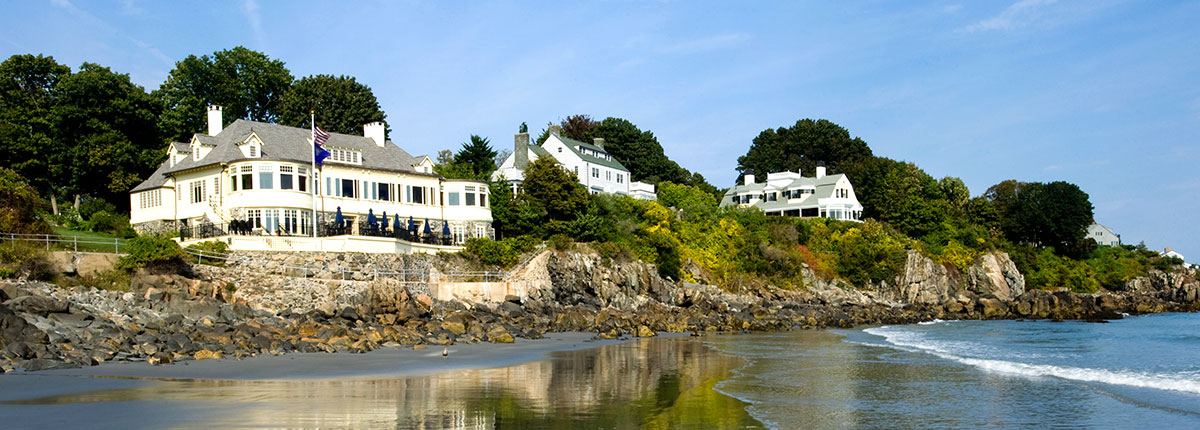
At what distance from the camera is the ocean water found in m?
17.4

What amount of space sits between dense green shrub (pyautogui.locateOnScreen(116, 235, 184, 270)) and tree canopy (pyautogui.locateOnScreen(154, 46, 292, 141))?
2505cm

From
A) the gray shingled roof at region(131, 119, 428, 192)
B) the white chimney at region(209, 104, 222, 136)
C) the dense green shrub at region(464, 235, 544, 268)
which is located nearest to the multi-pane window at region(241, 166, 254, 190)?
the gray shingled roof at region(131, 119, 428, 192)

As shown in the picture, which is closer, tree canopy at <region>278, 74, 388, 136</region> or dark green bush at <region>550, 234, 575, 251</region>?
dark green bush at <region>550, 234, 575, 251</region>

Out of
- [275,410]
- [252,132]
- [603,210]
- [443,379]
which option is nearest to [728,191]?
[603,210]

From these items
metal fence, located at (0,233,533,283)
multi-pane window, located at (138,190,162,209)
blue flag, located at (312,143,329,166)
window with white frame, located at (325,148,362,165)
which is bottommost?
metal fence, located at (0,233,533,283)

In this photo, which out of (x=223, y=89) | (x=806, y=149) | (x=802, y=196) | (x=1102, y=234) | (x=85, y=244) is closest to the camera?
(x=85, y=244)

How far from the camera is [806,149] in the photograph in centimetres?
10400

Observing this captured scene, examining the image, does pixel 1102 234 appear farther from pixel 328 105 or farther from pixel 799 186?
pixel 328 105

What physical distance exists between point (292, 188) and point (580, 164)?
29.7 meters

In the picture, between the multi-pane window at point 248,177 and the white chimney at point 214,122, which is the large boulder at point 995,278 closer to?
the multi-pane window at point 248,177

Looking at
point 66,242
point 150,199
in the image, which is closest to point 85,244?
point 66,242

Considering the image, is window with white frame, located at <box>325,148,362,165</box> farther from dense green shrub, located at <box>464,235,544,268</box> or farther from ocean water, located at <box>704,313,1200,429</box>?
ocean water, located at <box>704,313,1200,429</box>

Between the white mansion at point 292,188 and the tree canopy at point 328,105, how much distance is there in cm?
1230

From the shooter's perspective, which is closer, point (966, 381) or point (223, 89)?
point (966, 381)
